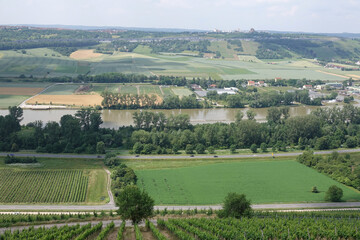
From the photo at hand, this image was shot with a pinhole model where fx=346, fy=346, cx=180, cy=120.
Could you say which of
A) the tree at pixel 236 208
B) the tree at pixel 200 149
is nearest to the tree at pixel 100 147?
the tree at pixel 200 149

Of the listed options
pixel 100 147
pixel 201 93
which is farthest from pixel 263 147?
pixel 201 93

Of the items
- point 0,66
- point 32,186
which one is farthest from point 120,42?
point 32,186

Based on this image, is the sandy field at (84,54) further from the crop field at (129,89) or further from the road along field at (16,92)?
the crop field at (129,89)

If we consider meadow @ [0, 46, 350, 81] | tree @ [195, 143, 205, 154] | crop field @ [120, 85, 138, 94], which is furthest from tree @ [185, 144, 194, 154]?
meadow @ [0, 46, 350, 81]

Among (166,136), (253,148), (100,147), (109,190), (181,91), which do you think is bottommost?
(109,190)

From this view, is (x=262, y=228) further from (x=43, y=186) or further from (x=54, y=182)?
(x=43, y=186)

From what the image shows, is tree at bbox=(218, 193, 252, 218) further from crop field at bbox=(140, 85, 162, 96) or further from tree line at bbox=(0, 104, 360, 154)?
crop field at bbox=(140, 85, 162, 96)
